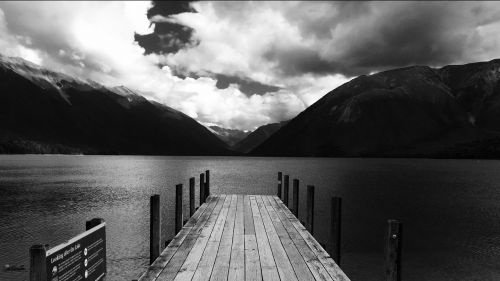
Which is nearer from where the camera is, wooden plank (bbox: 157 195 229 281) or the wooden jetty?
the wooden jetty

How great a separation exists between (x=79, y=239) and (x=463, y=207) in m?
42.5

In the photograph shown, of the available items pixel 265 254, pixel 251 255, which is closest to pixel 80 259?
pixel 251 255

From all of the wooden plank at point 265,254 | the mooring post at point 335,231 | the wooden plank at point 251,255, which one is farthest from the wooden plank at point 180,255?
the mooring post at point 335,231

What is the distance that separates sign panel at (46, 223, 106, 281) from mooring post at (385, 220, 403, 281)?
5.55m

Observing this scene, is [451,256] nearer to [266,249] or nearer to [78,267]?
[266,249]

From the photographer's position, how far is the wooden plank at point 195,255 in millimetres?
7449

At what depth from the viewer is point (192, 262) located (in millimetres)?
8281

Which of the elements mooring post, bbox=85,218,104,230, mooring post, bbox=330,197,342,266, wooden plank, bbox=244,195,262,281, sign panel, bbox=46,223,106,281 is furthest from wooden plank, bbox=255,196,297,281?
mooring post, bbox=85,218,104,230

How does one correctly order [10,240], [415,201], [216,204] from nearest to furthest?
1. [216,204]
2. [10,240]
3. [415,201]

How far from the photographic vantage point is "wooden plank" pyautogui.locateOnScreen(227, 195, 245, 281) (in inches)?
299

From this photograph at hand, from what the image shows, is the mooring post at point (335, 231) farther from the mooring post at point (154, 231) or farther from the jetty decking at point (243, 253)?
the mooring post at point (154, 231)

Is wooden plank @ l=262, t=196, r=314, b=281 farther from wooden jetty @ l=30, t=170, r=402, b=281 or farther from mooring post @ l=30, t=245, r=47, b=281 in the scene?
mooring post @ l=30, t=245, r=47, b=281

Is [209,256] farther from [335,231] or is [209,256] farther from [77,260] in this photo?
[335,231]

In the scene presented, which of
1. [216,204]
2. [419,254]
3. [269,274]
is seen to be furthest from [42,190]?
[269,274]
